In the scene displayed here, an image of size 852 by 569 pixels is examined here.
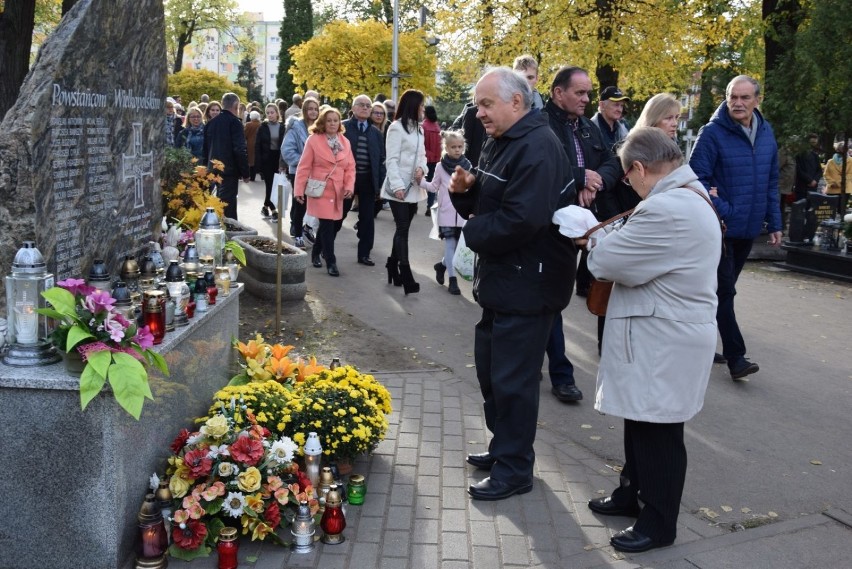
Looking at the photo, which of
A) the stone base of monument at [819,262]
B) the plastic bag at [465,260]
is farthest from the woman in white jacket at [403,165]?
the stone base of monument at [819,262]

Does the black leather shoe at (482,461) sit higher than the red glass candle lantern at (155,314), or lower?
lower

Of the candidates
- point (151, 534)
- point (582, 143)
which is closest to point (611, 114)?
point (582, 143)

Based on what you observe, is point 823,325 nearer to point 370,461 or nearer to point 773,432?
point 773,432

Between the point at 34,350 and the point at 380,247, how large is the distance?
9.21 metres

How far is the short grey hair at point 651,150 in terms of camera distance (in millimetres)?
3984

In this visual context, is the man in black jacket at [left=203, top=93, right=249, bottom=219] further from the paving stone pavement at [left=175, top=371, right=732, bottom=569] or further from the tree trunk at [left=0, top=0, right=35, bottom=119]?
the paving stone pavement at [left=175, top=371, right=732, bottom=569]

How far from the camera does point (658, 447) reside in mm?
3988

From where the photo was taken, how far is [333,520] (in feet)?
13.3

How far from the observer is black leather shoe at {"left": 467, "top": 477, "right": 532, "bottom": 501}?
454 centimetres

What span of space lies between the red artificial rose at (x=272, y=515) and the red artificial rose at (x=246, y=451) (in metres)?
0.22

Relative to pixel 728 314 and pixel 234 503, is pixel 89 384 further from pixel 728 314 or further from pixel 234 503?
pixel 728 314

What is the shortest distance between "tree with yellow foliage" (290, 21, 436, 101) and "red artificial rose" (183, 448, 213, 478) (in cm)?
Answer: 2918

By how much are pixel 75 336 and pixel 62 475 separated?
0.57 meters

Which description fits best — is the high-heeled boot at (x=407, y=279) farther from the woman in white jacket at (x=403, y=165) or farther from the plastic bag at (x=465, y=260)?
the plastic bag at (x=465, y=260)
